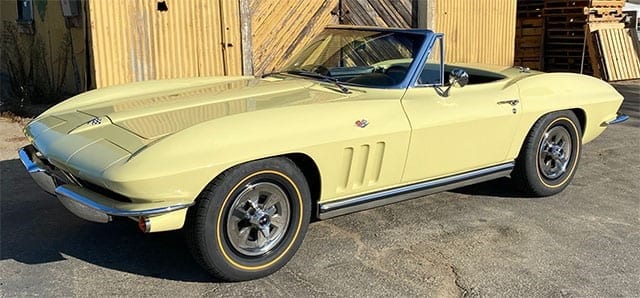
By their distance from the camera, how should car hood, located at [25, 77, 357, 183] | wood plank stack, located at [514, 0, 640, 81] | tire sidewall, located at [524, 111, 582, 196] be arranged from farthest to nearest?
wood plank stack, located at [514, 0, 640, 81]
tire sidewall, located at [524, 111, 582, 196]
car hood, located at [25, 77, 357, 183]

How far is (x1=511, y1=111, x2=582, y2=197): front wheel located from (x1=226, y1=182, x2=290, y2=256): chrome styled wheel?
2.26 m

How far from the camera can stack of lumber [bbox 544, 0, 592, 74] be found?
42.1 ft

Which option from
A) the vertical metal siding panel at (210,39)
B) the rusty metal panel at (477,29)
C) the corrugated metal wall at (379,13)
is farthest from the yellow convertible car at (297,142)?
the rusty metal panel at (477,29)

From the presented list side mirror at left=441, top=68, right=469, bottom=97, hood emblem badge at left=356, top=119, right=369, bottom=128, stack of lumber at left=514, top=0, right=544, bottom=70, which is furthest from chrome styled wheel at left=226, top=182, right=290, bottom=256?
stack of lumber at left=514, top=0, right=544, bottom=70

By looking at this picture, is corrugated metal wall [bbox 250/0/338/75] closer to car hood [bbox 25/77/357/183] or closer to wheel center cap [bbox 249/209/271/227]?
car hood [bbox 25/77/357/183]

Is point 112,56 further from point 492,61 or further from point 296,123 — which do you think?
point 492,61

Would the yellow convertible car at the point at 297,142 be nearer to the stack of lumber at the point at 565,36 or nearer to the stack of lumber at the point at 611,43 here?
the stack of lumber at the point at 611,43

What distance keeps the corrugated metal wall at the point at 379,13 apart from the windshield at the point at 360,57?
16.1 feet

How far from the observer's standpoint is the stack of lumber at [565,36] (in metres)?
12.8

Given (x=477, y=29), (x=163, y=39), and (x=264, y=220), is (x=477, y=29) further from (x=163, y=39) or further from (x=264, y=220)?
(x=264, y=220)

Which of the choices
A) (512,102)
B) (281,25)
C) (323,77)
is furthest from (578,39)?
(323,77)

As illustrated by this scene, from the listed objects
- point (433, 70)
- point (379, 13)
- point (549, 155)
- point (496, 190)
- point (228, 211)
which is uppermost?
point (379, 13)

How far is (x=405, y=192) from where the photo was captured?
13.4ft

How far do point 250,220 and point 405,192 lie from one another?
1.15m
